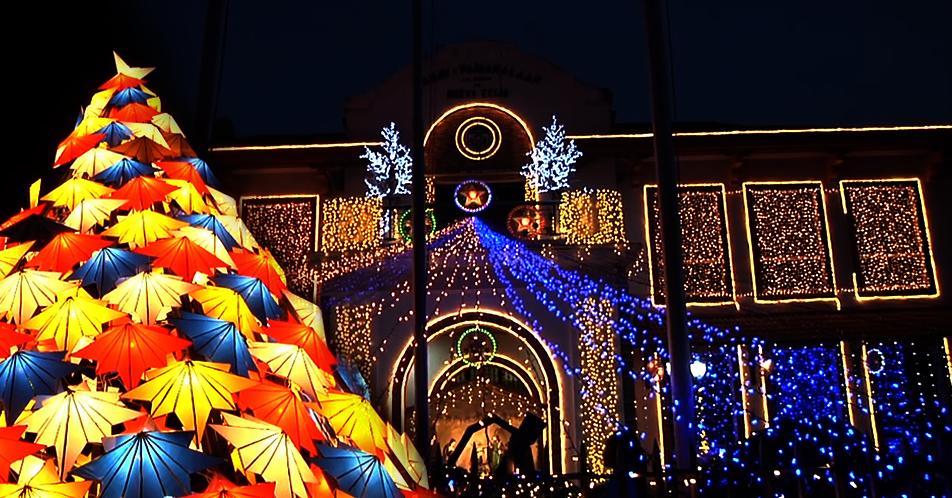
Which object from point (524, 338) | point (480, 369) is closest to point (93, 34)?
point (524, 338)

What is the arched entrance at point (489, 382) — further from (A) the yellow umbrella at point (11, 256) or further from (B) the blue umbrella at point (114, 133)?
(A) the yellow umbrella at point (11, 256)

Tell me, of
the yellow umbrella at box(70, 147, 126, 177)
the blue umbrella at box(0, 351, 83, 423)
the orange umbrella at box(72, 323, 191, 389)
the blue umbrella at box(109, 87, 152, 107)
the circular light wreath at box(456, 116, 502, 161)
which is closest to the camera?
the blue umbrella at box(0, 351, 83, 423)

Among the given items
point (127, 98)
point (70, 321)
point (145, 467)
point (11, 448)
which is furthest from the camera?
point (127, 98)

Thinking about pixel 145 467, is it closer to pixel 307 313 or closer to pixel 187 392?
pixel 187 392

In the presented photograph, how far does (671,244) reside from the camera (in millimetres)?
10438

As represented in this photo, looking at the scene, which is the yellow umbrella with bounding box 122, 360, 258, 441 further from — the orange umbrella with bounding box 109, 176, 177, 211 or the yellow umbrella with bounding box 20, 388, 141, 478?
the orange umbrella with bounding box 109, 176, 177, 211

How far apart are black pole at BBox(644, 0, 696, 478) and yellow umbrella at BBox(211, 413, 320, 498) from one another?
7.56 meters

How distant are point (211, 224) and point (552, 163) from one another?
42.0 ft

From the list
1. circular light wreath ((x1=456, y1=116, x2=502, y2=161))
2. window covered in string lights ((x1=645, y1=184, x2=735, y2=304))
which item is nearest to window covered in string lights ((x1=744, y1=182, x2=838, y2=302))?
window covered in string lights ((x1=645, y1=184, x2=735, y2=304))

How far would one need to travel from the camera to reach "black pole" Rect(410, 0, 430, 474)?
10008mm

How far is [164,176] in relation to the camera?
3752 mm

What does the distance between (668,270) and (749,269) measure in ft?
22.0

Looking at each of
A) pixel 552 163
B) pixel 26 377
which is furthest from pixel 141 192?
pixel 552 163

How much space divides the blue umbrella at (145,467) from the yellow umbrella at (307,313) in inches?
53.9
